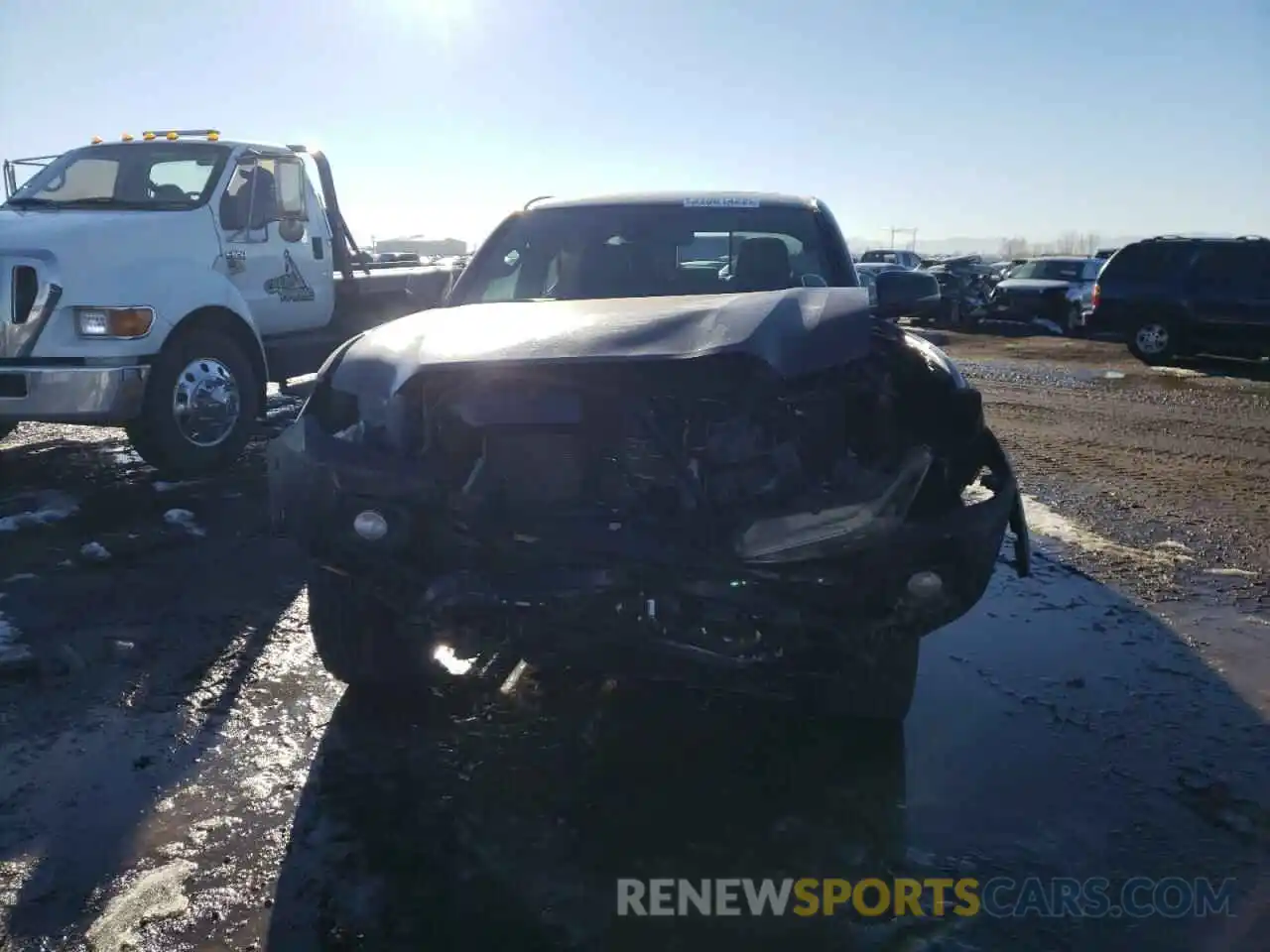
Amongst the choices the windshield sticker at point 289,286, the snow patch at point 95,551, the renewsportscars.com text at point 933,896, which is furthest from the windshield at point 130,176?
the renewsportscars.com text at point 933,896

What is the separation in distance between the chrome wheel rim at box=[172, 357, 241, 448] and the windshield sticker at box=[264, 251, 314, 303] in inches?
43.0

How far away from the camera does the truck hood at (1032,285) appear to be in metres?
19.6

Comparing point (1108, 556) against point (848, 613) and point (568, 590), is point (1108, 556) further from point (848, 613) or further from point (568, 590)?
point (568, 590)

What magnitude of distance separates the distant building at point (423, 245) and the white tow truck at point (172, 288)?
1764 cm

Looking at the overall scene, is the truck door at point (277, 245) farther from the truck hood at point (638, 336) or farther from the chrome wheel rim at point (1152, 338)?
the chrome wheel rim at point (1152, 338)

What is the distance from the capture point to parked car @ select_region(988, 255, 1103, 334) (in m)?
19.5

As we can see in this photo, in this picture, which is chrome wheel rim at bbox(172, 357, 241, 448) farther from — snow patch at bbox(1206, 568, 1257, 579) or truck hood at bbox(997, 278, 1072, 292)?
truck hood at bbox(997, 278, 1072, 292)

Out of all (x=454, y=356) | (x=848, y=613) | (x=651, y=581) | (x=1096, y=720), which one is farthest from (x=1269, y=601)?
(x=454, y=356)

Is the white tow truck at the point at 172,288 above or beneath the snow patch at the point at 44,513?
above

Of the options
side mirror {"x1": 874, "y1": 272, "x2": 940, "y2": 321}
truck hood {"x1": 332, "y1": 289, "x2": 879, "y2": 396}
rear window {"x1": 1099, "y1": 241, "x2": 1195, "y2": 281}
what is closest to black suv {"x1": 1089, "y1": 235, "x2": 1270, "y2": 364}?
rear window {"x1": 1099, "y1": 241, "x2": 1195, "y2": 281}

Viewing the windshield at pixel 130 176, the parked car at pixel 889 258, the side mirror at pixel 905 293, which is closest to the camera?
the side mirror at pixel 905 293

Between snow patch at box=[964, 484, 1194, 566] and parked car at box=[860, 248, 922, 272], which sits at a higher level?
parked car at box=[860, 248, 922, 272]

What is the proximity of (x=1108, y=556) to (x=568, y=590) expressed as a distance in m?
3.51

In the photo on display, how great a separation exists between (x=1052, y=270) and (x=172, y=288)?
62.3ft
